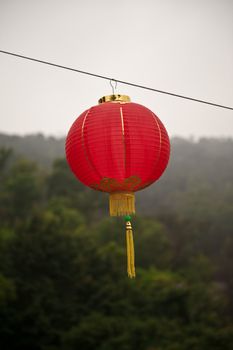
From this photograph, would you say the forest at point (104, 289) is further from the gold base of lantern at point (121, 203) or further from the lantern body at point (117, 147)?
the lantern body at point (117, 147)

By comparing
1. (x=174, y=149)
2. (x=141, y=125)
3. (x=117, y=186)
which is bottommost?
(x=117, y=186)

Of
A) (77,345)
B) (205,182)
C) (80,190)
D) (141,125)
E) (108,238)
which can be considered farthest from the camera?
(205,182)

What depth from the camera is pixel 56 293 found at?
1134cm

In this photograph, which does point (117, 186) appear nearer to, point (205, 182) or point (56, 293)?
point (56, 293)

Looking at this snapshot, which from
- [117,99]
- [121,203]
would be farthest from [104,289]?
[117,99]

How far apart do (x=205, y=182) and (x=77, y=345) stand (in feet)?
68.1

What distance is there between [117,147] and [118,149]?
0.01 m

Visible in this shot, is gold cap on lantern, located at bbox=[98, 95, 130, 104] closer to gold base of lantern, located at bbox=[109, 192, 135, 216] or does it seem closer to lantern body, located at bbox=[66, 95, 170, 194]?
lantern body, located at bbox=[66, 95, 170, 194]

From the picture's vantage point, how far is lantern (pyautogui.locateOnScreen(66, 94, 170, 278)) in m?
2.80

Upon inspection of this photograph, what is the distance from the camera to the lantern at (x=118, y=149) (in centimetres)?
280

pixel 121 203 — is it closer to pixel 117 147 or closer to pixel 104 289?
pixel 117 147

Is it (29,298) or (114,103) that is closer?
(114,103)

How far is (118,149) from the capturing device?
9.16ft

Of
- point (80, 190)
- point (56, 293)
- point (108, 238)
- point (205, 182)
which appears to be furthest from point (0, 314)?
point (205, 182)
